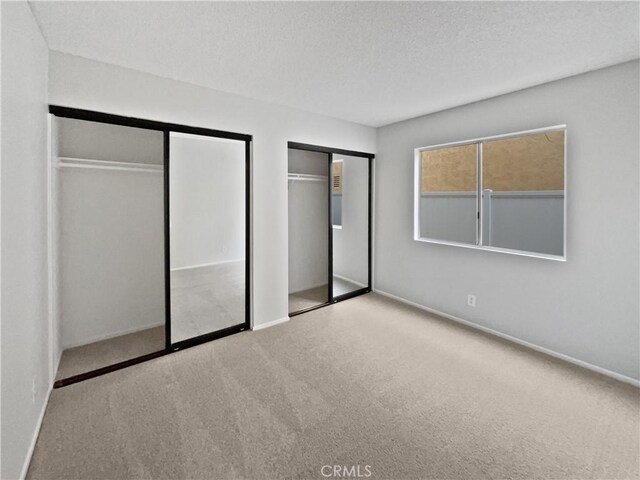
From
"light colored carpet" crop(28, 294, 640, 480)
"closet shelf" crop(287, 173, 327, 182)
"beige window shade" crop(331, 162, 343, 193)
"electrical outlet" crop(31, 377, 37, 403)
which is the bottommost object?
"light colored carpet" crop(28, 294, 640, 480)

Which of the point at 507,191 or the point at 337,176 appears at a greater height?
the point at 337,176

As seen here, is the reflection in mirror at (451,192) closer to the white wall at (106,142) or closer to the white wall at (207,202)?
the white wall at (207,202)

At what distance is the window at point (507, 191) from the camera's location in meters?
5.64

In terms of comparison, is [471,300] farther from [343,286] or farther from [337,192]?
[337,192]

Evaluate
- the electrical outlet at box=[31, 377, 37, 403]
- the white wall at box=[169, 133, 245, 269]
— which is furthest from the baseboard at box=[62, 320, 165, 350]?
the electrical outlet at box=[31, 377, 37, 403]

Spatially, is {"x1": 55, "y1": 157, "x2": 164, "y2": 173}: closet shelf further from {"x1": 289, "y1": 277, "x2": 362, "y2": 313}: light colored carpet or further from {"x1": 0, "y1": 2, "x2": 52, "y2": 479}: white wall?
{"x1": 289, "y1": 277, "x2": 362, "y2": 313}: light colored carpet

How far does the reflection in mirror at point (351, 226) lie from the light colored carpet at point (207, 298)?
1.52m

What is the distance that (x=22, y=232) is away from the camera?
164 cm

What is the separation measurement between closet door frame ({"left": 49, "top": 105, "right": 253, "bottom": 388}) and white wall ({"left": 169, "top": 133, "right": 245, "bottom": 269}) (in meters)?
0.16

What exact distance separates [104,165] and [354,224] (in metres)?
3.44

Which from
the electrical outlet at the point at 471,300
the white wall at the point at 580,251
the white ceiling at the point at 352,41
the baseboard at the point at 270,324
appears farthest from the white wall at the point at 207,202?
the electrical outlet at the point at 471,300

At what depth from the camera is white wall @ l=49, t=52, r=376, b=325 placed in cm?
237

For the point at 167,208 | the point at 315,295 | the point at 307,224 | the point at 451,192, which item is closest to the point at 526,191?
the point at 451,192

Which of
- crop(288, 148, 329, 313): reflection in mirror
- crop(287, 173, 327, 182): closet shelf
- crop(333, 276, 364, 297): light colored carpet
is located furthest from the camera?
crop(333, 276, 364, 297): light colored carpet
